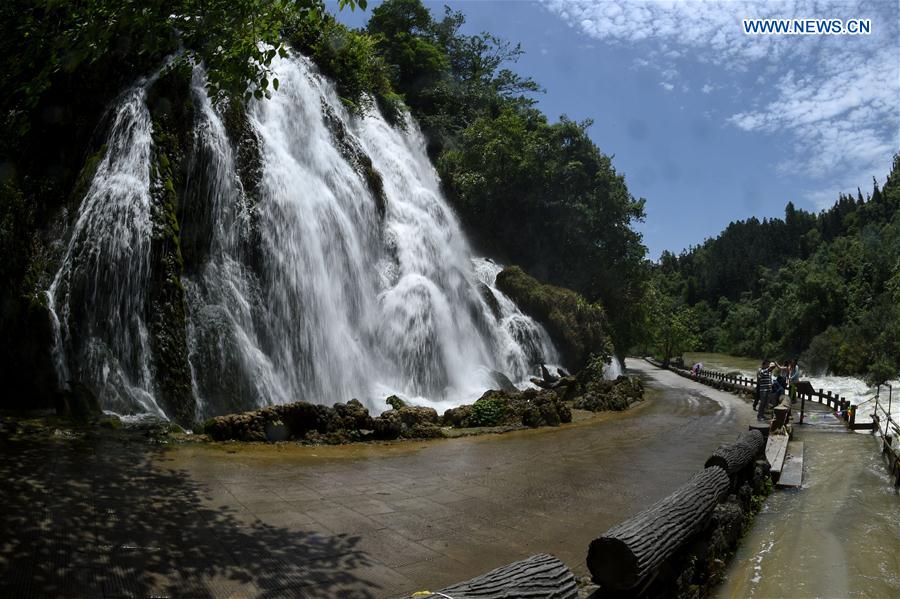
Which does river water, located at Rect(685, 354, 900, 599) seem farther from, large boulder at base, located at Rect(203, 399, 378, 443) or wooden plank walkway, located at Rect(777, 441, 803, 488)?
large boulder at base, located at Rect(203, 399, 378, 443)

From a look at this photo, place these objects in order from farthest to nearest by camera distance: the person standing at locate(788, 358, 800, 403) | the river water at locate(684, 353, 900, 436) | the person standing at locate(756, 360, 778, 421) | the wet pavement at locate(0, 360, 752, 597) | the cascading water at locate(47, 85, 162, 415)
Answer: the river water at locate(684, 353, 900, 436)
the person standing at locate(788, 358, 800, 403)
the person standing at locate(756, 360, 778, 421)
the cascading water at locate(47, 85, 162, 415)
the wet pavement at locate(0, 360, 752, 597)

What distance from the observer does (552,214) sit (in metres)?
34.9

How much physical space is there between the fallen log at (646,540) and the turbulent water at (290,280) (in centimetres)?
903

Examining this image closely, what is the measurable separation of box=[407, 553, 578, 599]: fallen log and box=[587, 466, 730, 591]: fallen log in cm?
44

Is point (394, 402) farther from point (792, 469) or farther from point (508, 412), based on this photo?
point (792, 469)

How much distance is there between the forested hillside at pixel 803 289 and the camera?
1801 inches

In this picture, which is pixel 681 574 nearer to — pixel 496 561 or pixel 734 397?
pixel 496 561

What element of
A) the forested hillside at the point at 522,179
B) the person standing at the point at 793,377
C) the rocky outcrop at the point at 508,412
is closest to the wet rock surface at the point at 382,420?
the rocky outcrop at the point at 508,412

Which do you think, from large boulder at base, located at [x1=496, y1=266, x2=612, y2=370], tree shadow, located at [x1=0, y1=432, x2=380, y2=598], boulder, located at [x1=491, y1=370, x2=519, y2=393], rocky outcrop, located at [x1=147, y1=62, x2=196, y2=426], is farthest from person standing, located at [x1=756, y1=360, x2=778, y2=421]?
tree shadow, located at [x1=0, y1=432, x2=380, y2=598]

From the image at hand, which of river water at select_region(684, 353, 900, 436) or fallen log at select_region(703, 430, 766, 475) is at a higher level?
fallen log at select_region(703, 430, 766, 475)

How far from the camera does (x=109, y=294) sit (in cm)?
1123

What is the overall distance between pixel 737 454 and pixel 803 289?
61442mm

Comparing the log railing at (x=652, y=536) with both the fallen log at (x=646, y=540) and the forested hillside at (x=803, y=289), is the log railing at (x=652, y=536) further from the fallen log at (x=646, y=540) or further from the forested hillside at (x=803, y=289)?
the forested hillside at (x=803, y=289)

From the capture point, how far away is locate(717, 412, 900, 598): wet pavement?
20.2ft
